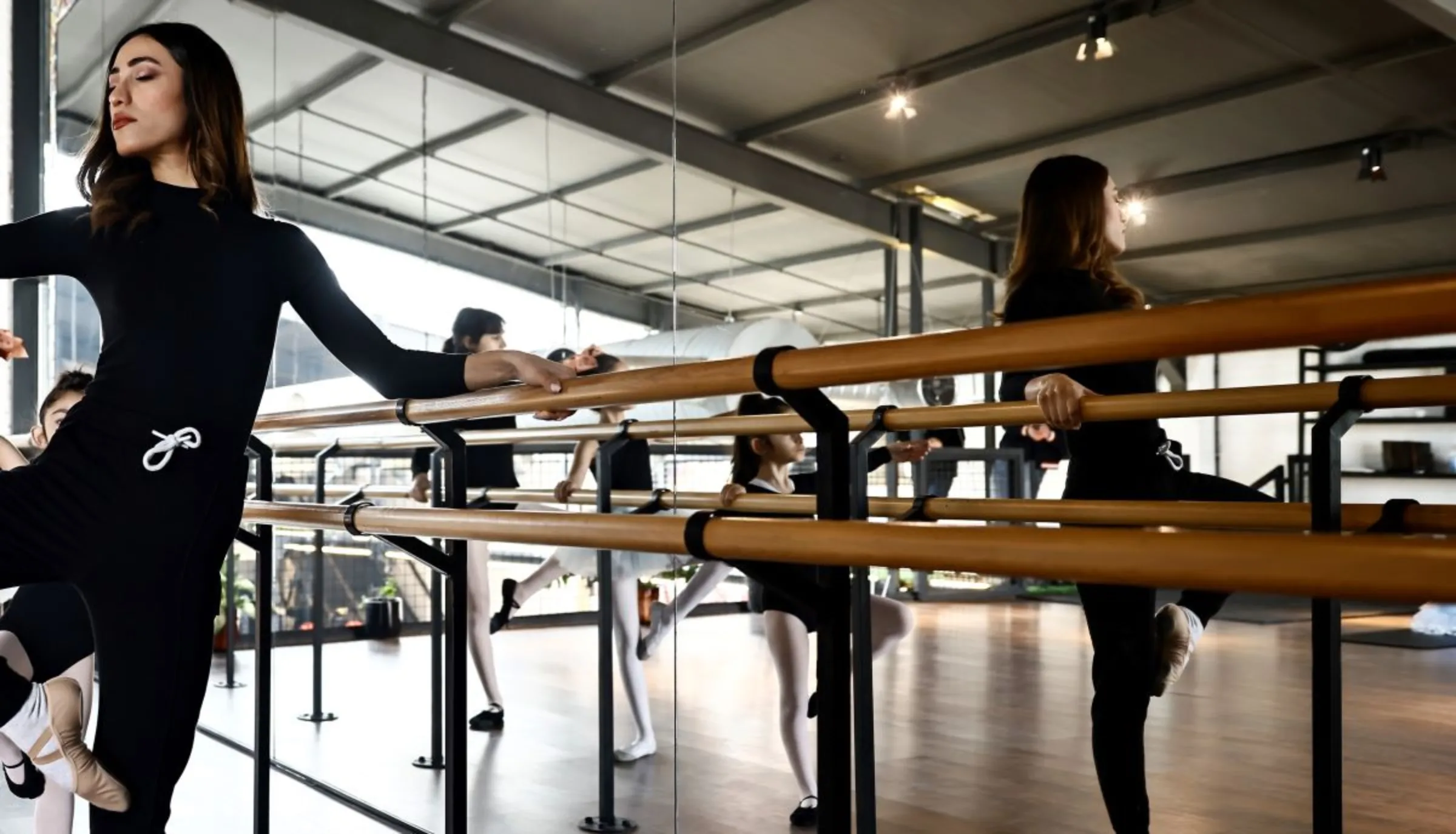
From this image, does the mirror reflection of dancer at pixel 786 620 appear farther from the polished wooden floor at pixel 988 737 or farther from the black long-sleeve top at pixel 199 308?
the black long-sleeve top at pixel 199 308

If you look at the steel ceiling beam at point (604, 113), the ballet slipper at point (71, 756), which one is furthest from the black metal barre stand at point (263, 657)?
the steel ceiling beam at point (604, 113)

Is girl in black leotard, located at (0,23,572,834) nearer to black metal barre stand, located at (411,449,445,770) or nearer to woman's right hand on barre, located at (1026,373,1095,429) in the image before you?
woman's right hand on barre, located at (1026,373,1095,429)

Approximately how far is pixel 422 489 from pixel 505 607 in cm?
62

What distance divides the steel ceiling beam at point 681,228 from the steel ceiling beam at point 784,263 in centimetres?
8

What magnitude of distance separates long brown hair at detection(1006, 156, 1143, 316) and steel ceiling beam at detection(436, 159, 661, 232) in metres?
0.83

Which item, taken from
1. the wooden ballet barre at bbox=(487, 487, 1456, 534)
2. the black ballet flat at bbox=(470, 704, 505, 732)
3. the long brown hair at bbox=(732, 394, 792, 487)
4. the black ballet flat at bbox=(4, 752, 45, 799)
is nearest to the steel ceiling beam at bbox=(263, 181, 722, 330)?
the long brown hair at bbox=(732, 394, 792, 487)

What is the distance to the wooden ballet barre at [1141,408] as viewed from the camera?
1.26 metres

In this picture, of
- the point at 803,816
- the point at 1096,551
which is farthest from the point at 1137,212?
the point at 803,816

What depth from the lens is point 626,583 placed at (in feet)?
8.19

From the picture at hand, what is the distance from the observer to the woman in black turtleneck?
1.42 metres

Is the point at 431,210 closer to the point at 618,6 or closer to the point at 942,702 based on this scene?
the point at 618,6

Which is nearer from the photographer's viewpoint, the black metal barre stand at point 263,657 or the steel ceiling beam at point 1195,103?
the steel ceiling beam at point 1195,103

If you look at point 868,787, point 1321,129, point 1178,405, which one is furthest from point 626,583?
point 1321,129

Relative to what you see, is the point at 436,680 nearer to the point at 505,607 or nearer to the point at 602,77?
the point at 505,607
